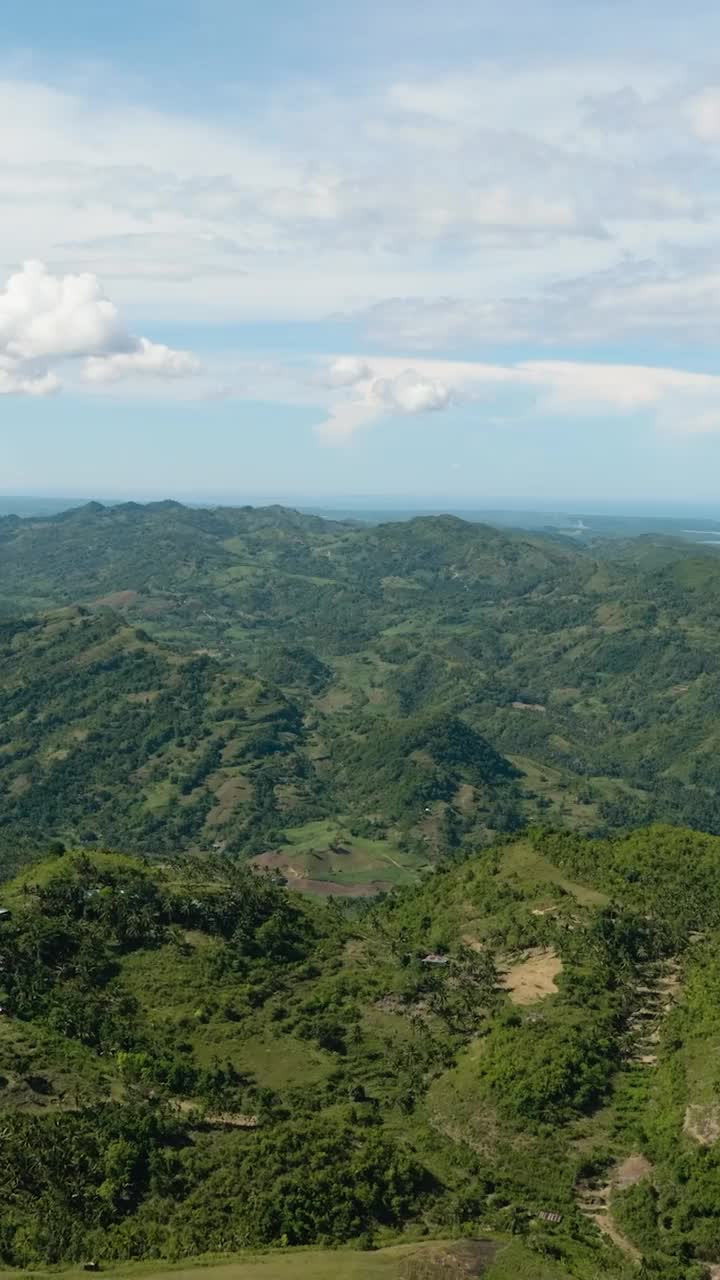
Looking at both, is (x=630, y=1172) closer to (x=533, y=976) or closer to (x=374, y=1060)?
(x=374, y=1060)

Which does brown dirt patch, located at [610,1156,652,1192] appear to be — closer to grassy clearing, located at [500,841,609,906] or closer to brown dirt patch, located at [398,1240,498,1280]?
brown dirt patch, located at [398,1240,498,1280]

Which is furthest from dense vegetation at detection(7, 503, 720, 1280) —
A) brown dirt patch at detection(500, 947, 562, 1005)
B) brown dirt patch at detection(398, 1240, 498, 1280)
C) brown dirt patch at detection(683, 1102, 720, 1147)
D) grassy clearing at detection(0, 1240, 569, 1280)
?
brown dirt patch at detection(398, 1240, 498, 1280)

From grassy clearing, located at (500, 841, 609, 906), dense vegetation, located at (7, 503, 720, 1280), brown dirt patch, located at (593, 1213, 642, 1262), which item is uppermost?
grassy clearing, located at (500, 841, 609, 906)

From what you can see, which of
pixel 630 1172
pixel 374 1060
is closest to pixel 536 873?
pixel 374 1060

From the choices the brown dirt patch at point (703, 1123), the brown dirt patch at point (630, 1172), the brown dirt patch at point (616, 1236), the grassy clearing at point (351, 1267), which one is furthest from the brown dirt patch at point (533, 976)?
the grassy clearing at point (351, 1267)

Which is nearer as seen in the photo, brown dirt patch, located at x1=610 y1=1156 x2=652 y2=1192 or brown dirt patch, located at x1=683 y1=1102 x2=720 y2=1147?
brown dirt patch, located at x1=610 y1=1156 x2=652 y2=1192

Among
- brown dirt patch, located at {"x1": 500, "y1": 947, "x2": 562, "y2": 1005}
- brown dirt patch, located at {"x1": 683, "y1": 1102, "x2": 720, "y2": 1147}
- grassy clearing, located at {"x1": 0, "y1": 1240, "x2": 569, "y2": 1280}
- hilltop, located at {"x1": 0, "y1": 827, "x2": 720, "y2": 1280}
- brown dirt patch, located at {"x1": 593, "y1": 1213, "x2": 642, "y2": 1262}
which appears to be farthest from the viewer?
brown dirt patch, located at {"x1": 500, "y1": 947, "x2": 562, "y2": 1005}

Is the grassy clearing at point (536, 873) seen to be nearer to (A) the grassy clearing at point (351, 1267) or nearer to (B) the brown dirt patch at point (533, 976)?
(B) the brown dirt patch at point (533, 976)

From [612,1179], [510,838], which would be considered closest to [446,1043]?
[612,1179]
